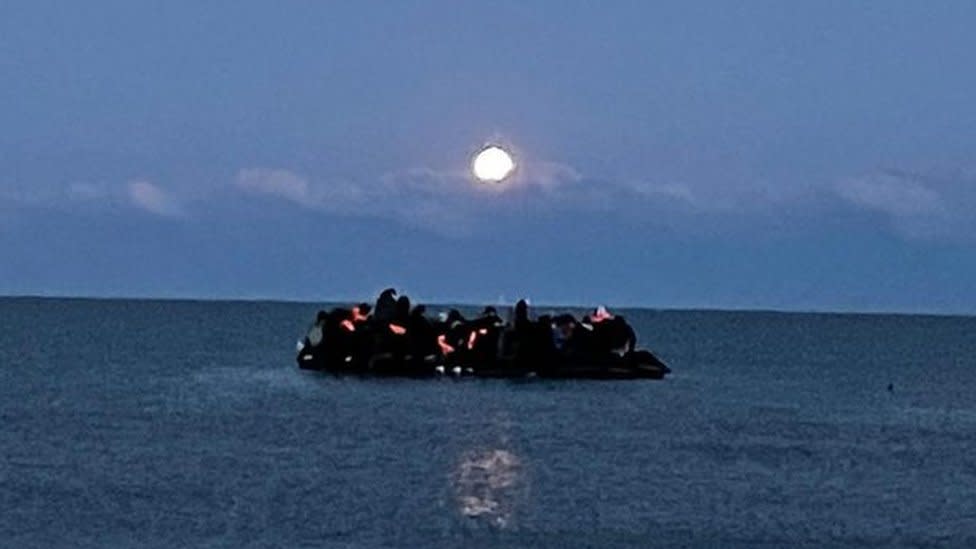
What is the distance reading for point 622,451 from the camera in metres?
64.3

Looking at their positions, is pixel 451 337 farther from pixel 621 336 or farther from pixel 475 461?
pixel 475 461

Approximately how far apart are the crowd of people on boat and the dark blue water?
1289mm

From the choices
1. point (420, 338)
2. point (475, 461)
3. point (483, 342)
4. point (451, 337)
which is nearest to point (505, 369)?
point (483, 342)

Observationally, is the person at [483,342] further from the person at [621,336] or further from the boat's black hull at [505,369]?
the person at [621,336]

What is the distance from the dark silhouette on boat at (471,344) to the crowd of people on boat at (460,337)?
0.03 meters

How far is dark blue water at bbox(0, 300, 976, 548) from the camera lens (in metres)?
46.1

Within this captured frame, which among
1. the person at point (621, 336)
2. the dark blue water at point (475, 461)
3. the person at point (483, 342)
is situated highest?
the person at point (621, 336)

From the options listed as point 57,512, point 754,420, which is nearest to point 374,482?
point 57,512

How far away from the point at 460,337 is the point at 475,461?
110 ft

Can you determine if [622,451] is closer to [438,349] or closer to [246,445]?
[246,445]

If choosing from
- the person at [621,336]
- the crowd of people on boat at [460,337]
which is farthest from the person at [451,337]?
the person at [621,336]

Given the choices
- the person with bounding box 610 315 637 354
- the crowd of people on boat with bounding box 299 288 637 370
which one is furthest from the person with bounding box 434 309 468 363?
the person with bounding box 610 315 637 354

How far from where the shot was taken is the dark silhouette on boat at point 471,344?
92625 millimetres

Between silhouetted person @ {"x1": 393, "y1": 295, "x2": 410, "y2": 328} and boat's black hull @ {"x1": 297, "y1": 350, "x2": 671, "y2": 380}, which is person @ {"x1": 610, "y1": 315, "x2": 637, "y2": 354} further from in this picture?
silhouetted person @ {"x1": 393, "y1": 295, "x2": 410, "y2": 328}
